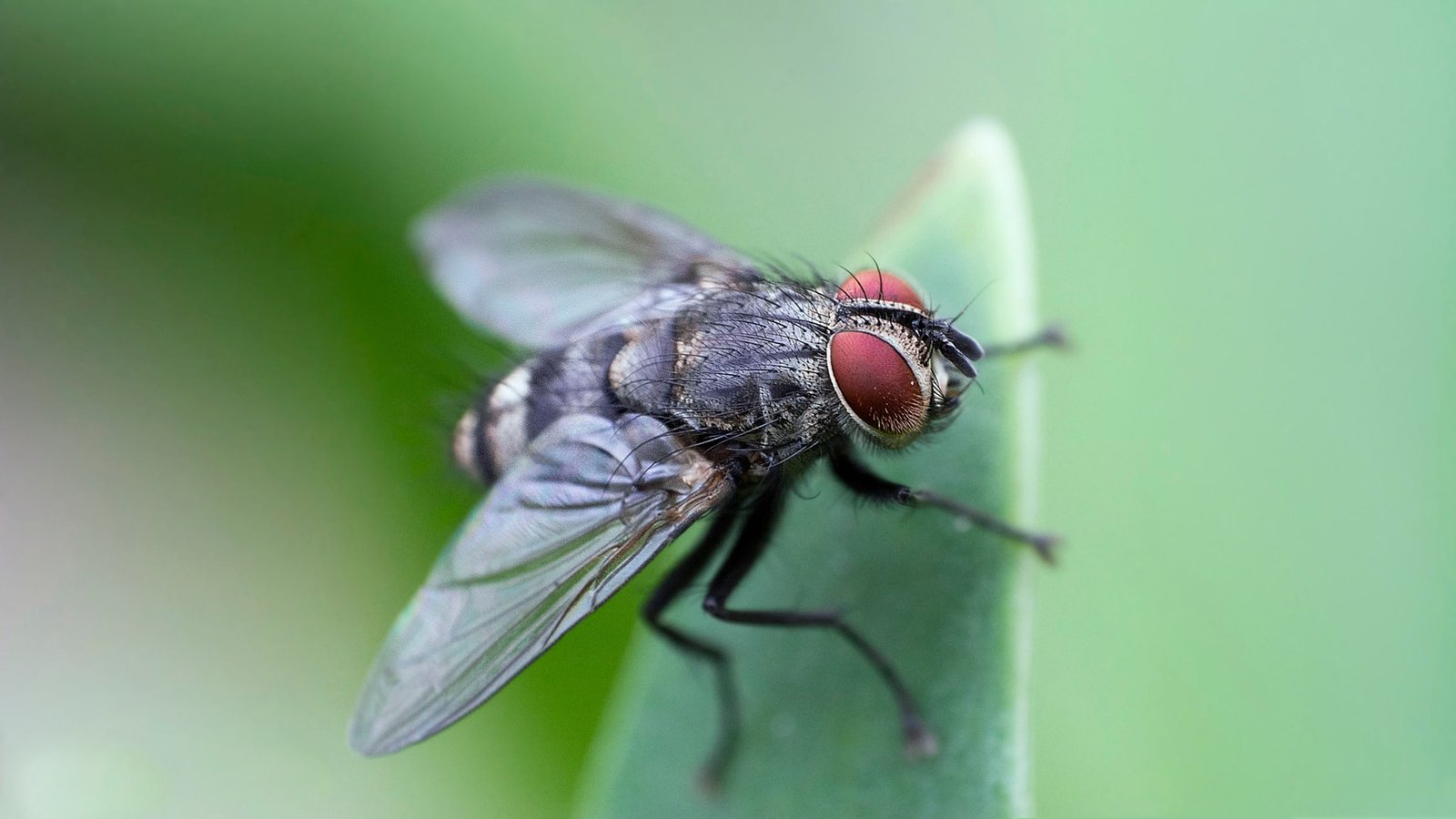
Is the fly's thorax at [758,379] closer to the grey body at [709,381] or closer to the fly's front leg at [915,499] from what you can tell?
the grey body at [709,381]

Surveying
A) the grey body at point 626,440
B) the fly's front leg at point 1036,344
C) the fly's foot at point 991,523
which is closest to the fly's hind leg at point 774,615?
the grey body at point 626,440

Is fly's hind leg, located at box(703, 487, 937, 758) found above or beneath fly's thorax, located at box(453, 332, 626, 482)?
beneath

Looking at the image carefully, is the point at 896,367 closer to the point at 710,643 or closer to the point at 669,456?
the point at 669,456

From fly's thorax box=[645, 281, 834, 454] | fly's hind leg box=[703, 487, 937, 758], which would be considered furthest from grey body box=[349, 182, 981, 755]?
fly's hind leg box=[703, 487, 937, 758]

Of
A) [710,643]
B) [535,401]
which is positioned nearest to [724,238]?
[535,401]

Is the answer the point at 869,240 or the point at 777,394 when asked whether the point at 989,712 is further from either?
the point at 869,240

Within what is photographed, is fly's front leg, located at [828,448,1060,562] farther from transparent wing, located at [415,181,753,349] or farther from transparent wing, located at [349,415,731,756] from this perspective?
transparent wing, located at [415,181,753,349]
